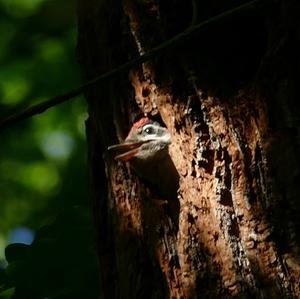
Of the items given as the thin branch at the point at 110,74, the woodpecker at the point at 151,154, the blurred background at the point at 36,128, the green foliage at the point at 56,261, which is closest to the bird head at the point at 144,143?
the woodpecker at the point at 151,154

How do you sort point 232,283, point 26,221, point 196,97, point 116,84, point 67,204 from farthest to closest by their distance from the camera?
point 26,221, point 67,204, point 116,84, point 196,97, point 232,283

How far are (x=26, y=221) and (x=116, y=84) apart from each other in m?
2.60

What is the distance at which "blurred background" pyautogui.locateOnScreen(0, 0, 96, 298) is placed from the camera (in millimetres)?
4508

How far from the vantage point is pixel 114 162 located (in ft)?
8.07

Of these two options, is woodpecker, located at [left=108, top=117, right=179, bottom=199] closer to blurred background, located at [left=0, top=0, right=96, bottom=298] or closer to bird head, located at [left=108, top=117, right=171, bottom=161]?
bird head, located at [left=108, top=117, right=171, bottom=161]

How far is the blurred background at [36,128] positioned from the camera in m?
4.51

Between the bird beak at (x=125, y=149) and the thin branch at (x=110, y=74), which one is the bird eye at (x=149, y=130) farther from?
the thin branch at (x=110, y=74)

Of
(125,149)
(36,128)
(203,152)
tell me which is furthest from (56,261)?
(36,128)

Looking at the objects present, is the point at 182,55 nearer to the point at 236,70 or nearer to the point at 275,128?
the point at 236,70

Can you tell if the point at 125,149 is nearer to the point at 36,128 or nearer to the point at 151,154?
the point at 151,154

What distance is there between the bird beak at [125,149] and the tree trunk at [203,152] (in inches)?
2.1

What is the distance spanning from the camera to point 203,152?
2303mm

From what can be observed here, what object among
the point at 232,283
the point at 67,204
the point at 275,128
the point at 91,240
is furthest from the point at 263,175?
the point at 67,204

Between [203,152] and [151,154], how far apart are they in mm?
198
